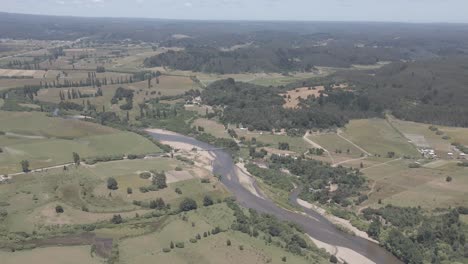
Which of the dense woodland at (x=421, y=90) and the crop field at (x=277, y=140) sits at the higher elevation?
the dense woodland at (x=421, y=90)

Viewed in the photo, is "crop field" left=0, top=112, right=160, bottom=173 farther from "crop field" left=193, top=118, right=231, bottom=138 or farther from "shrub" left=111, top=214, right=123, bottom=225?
"shrub" left=111, top=214, right=123, bottom=225

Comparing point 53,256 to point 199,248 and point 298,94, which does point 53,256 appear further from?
point 298,94

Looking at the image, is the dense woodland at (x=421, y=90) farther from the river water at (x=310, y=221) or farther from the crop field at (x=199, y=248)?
the crop field at (x=199, y=248)

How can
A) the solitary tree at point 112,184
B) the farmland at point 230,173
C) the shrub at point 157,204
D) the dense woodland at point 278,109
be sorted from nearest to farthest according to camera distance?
the farmland at point 230,173, the shrub at point 157,204, the solitary tree at point 112,184, the dense woodland at point 278,109

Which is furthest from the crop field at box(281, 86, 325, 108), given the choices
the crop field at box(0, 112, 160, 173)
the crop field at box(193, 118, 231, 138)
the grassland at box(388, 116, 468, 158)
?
the crop field at box(0, 112, 160, 173)

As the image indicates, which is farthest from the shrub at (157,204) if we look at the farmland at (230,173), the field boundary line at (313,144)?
the field boundary line at (313,144)

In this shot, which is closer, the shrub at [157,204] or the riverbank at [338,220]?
the riverbank at [338,220]

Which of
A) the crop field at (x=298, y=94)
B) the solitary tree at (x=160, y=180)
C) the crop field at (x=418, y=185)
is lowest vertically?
the crop field at (x=418, y=185)
